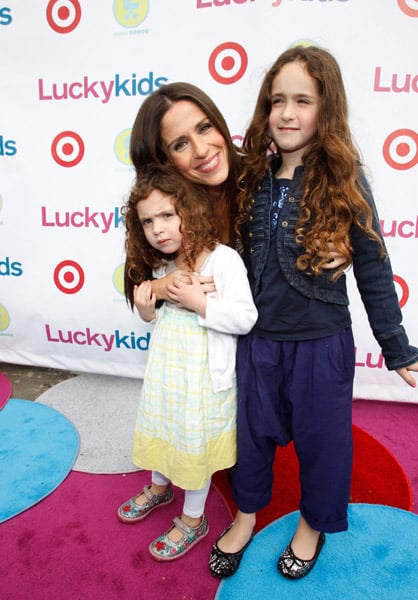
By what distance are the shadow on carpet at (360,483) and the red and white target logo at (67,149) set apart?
1.54m

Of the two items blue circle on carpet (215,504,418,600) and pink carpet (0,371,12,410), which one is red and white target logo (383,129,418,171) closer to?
blue circle on carpet (215,504,418,600)

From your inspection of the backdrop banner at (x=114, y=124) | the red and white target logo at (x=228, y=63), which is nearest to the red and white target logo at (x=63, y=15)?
the backdrop banner at (x=114, y=124)

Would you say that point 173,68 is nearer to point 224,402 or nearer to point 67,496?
point 224,402

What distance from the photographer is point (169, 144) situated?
1.11 m

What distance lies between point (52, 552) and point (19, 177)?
1.66 m

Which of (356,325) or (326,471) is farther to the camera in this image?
(356,325)

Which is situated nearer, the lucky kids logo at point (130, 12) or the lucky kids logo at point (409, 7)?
the lucky kids logo at point (409, 7)

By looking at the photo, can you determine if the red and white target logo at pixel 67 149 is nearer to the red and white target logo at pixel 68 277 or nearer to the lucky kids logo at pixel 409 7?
the red and white target logo at pixel 68 277

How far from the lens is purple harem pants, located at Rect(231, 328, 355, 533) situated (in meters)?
1.05

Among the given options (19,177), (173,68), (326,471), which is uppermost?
(173,68)

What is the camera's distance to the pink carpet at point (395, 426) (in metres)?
1.68

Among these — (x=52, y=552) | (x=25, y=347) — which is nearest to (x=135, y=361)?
(x=25, y=347)

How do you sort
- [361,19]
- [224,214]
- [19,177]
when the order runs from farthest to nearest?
[19,177] → [361,19] → [224,214]

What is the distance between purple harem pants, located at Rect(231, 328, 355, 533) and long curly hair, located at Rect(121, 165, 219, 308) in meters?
0.28
